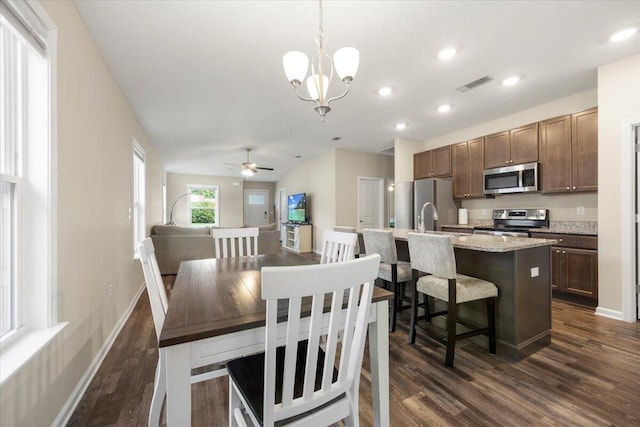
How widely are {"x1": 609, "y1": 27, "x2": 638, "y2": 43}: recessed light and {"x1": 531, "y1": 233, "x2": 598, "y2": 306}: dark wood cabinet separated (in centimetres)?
195

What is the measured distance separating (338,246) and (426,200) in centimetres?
311

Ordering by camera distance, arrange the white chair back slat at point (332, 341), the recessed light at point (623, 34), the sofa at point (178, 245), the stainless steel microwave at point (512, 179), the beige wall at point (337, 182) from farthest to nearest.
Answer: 1. the beige wall at point (337, 182)
2. the sofa at point (178, 245)
3. the stainless steel microwave at point (512, 179)
4. the recessed light at point (623, 34)
5. the white chair back slat at point (332, 341)

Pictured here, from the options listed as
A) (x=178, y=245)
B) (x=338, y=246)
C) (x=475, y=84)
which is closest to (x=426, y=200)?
(x=475, y=84)

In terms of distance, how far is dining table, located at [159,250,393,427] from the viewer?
83cm

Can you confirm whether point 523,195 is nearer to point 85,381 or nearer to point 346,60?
point 346,60

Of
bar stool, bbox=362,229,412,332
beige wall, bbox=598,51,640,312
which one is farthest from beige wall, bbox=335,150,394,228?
beige wall, bbox=598,51,640,312

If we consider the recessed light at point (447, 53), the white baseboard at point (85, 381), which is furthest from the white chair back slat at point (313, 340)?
the recessed light at point (447, 53)

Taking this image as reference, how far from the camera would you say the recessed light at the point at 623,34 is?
222 cm

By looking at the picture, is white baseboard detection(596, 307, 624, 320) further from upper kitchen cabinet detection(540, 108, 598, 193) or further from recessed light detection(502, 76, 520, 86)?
recessed light detection(502, 76, 520, 86)

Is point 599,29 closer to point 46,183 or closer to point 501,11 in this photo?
point 501,11

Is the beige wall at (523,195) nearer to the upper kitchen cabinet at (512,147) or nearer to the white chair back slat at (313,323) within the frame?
the upper kitchen cabinet at (512,147)

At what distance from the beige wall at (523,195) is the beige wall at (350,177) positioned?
1.26 m

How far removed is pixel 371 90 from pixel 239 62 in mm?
1558

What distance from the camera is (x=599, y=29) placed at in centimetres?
221
